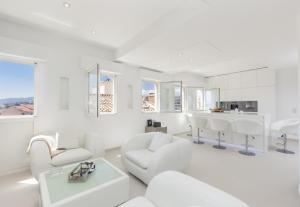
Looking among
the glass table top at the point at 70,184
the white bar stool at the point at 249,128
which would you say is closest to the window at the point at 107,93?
the glass table top at the point at 70,184

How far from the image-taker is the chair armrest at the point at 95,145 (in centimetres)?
291

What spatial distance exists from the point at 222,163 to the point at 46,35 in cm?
460

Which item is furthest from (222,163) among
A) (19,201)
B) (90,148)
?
(19,201)

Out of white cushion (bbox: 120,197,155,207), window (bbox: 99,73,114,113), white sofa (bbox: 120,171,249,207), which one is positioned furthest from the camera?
window (bbox: 99,73,114,113)

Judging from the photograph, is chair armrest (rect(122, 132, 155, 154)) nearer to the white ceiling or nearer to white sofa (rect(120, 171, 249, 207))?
white sofa (rect(120, 171, 249, 207))

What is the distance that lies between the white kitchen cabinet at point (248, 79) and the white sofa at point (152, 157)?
15.9 feet

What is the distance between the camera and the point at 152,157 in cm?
225

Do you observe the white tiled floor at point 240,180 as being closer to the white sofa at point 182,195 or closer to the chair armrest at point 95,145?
the chair armrest at point 95,145

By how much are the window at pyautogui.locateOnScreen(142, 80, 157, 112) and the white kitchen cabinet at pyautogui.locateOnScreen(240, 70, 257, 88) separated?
11.7 feet

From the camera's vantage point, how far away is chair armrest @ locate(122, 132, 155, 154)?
9.33 ft

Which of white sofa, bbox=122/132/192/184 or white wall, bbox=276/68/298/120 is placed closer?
white sofa, bbox=122/132/192/184

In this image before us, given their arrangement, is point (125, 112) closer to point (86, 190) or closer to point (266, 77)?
point (86, 190)

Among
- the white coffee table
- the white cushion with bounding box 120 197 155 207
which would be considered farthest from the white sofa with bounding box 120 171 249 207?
the white coffee table

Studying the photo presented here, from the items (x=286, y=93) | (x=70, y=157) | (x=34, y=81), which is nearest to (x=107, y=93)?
(x=34, y=81)
